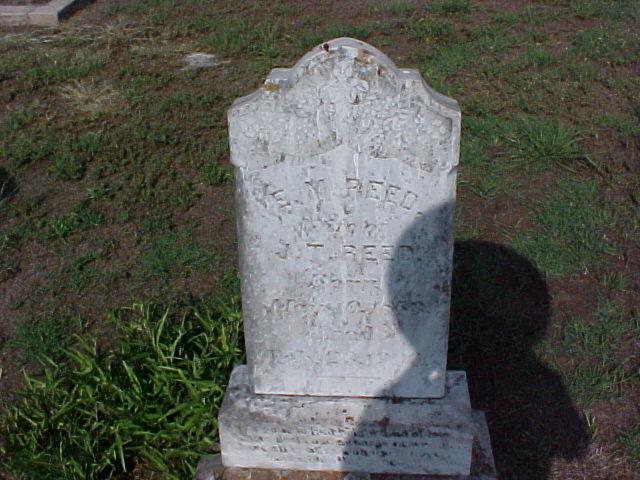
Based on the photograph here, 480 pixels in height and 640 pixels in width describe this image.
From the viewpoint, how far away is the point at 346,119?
1.95 metres

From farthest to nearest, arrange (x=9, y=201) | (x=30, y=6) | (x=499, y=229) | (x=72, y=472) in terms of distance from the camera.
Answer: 1. (x=30, y=6)
2. (x=9, y=201)
3. (x=499, y=229)
4. (x=72, y=472)

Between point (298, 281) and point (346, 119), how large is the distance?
1.71 ft

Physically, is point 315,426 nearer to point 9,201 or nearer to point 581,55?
point 9,201

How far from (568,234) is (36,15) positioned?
227 inches

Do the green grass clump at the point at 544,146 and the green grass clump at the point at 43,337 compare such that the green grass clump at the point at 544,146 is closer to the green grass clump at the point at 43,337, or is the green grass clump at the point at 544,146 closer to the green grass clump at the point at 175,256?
the green grass clump at the point at 175,256

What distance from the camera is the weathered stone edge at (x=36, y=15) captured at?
293 inches

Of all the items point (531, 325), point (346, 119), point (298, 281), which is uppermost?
point (346, 119)

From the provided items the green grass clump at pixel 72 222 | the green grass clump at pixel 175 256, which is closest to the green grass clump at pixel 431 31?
the green grass clump at pixel 175 256

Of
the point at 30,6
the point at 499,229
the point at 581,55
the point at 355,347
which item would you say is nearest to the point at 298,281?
the point at 355,347

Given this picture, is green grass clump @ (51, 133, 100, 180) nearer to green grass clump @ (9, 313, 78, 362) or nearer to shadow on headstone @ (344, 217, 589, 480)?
green grass clump @ (9, 313, 78, 362)

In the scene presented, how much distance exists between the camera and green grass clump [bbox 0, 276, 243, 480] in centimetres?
264

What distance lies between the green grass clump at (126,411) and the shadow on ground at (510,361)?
1039mm

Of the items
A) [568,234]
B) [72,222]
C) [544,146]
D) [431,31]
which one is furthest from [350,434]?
[431,31]

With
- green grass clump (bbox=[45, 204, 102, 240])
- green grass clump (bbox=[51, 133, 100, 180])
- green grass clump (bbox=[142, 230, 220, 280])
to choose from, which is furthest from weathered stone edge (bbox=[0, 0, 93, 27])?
green grass clump (bbox=[142, 230, 220, 280])
